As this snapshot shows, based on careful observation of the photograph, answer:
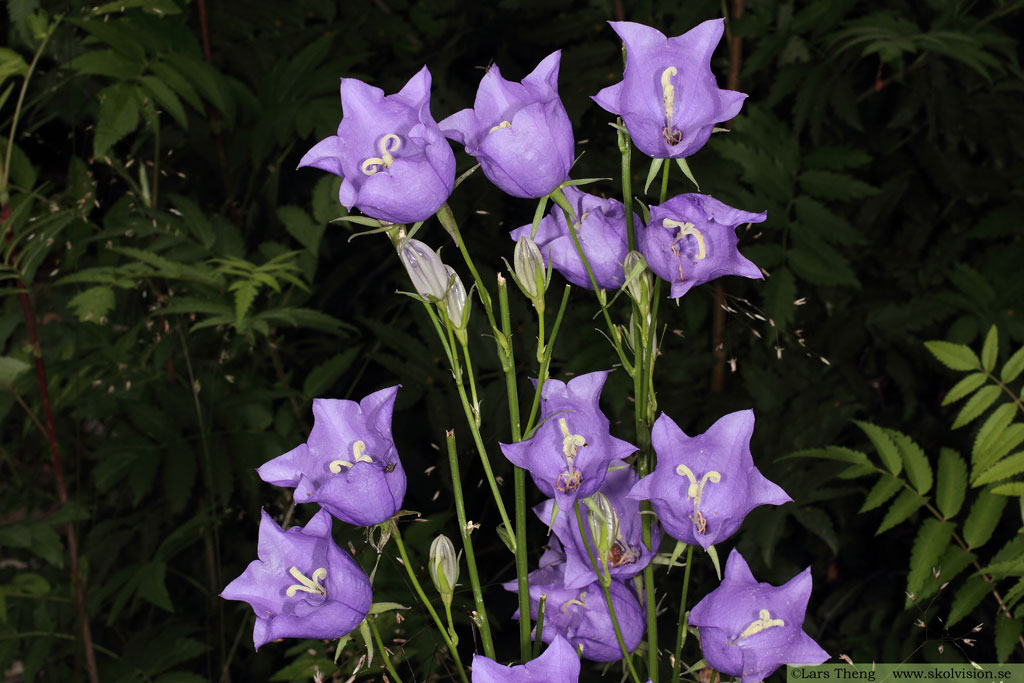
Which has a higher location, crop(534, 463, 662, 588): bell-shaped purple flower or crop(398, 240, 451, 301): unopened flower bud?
crop(398, 240, 451, 301): unopened flower bud

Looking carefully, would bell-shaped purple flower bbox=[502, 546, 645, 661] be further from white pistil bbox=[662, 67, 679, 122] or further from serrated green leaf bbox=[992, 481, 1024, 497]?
serrated green leaf bbox=[992, 481, 1024, 497]

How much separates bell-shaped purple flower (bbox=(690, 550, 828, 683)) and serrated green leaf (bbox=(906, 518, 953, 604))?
1.32 feet

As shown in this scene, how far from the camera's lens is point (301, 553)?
53 centimetres

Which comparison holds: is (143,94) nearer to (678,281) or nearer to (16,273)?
(16,273)

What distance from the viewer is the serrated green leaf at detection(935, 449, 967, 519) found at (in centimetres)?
93

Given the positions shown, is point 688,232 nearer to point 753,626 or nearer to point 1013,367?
point 753,626

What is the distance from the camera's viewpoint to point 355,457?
560mm

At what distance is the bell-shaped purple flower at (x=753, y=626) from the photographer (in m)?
0.53

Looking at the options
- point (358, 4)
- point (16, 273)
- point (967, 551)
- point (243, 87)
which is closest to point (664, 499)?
point (967, 551)

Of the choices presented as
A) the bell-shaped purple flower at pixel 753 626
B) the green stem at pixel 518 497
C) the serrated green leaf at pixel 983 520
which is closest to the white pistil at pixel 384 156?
the green stem at pixel 518 497

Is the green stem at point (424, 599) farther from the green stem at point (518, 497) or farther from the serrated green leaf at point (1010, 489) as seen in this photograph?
the serrated green leaf at point (1010, 489)

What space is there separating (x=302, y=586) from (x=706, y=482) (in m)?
0.24

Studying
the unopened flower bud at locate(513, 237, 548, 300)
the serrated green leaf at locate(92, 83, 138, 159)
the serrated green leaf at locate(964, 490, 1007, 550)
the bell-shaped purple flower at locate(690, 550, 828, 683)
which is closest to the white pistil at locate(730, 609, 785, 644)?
the bell-shaped purple flower at locate(690, 550, 828, 683)

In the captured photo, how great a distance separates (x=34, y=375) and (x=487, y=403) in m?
0.61
